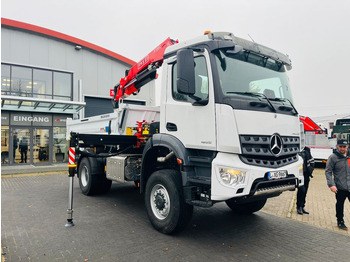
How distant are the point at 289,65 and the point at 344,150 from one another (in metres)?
2.01

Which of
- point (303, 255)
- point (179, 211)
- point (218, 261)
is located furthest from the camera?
point (179, 211)

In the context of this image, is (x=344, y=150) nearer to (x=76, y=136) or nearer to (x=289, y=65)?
(x=289, y=65)

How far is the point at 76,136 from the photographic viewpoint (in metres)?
5.54

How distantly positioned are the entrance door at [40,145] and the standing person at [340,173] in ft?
50.4

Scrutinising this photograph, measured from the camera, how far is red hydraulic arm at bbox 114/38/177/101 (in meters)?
5.70

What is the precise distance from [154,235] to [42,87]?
14360 mm

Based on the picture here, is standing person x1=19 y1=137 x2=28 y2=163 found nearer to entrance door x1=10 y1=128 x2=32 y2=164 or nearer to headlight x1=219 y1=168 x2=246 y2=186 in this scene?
entrance door x1=10 y1=128 x2=32 y2=164

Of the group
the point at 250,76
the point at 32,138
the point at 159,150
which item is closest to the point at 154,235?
the point at 159,150

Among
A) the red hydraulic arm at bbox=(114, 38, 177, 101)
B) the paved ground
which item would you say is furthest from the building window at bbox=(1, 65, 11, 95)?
the paved ground

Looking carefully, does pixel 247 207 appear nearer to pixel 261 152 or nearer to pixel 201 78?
pixel 261 152

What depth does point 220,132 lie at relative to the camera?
3.83 m

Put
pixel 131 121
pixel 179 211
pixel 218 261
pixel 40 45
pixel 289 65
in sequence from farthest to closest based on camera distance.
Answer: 1. pixel 40 45
2. pixel 131 121
3. pixel 289 65
4. pixel 179 211
5. pixel 218 261

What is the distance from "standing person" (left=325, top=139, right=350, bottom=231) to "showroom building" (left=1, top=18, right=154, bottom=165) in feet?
44.2

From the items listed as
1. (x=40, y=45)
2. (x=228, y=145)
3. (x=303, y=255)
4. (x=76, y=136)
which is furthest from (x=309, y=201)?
(x=40, y=45)
